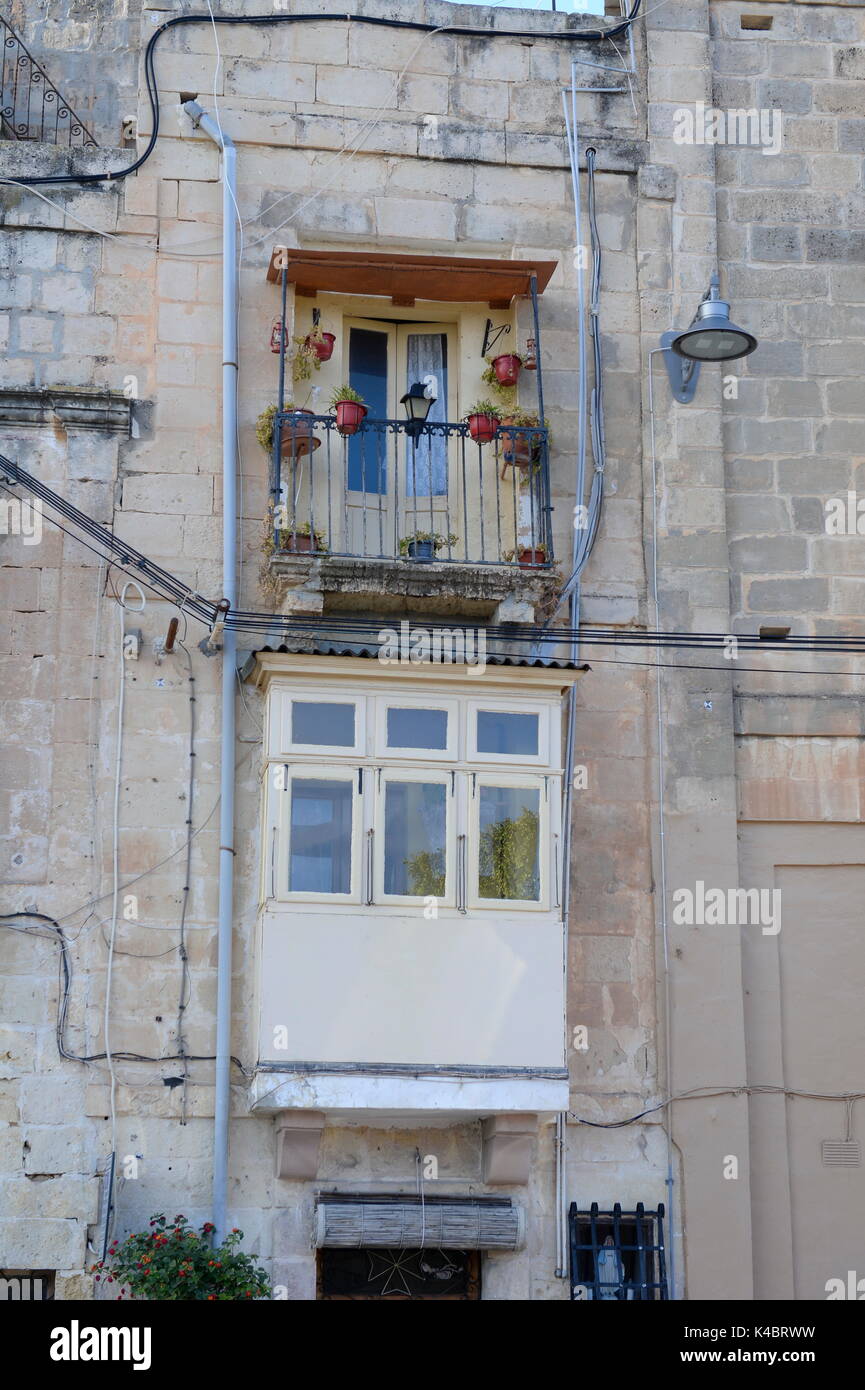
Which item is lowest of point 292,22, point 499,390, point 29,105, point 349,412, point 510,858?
point 510,858

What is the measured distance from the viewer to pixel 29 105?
1335cm

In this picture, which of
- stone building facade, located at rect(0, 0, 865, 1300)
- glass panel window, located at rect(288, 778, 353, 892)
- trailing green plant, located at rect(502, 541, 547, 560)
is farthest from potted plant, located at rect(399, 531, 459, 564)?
glass panel window, located at rect(288, 778, 353, 892)

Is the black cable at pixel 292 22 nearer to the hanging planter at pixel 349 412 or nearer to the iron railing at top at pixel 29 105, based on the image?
the iron railing at top at pixel 29 105

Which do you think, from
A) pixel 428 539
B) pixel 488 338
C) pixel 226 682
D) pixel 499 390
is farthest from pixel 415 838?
pixel 488 338

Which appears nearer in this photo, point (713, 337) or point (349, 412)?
point (713, 337)

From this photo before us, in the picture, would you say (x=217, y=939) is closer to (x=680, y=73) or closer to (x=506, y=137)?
(x=506, y=137)

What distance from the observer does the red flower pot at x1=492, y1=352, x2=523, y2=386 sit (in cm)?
1280

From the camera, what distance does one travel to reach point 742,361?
13312mm

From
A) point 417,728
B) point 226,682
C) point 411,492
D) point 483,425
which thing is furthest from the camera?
point 411,492

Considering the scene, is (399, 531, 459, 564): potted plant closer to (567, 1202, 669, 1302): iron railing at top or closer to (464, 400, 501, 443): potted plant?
(464, 400, 501, 443): potted plant

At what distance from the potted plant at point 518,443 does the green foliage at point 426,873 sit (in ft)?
8.66

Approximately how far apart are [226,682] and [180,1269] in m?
3.49

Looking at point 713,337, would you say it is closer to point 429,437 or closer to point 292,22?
point 429,437

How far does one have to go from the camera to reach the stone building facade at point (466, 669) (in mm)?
11383
